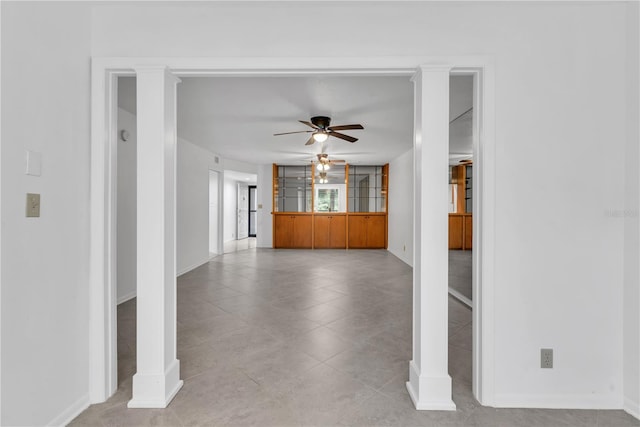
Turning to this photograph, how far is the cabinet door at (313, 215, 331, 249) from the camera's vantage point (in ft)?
25.7

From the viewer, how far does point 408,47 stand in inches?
64.9

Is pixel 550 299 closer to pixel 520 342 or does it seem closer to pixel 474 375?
pixel 520 342

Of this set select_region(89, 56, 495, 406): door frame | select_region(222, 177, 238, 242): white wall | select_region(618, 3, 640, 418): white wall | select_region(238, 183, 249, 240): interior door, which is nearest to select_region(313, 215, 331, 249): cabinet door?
select_region(222, 177, 238, 242): white wall

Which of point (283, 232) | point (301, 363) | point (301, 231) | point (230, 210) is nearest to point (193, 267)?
point (283, 232)

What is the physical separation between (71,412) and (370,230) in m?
6.87

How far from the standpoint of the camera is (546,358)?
5.33ft

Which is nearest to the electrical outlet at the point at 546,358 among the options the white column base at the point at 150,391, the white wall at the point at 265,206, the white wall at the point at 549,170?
the white wall at the point at 549,170

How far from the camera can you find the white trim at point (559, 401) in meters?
1.61

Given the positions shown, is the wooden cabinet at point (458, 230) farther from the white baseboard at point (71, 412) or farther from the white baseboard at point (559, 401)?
the white baseboard at point (71, 412)

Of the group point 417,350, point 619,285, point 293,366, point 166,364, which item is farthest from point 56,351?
point 619,285

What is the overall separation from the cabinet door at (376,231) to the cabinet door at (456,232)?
4.90m

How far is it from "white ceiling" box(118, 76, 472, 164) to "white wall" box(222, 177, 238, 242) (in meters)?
3.83

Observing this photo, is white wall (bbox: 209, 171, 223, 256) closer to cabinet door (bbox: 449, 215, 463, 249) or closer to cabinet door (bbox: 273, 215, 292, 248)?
cabinet door (bbox: 273, 215, 292, 248)

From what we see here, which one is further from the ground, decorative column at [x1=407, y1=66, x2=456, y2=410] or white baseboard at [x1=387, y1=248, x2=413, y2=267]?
decorative column at [x1=407, y1=66, x2=456, y2=410]
